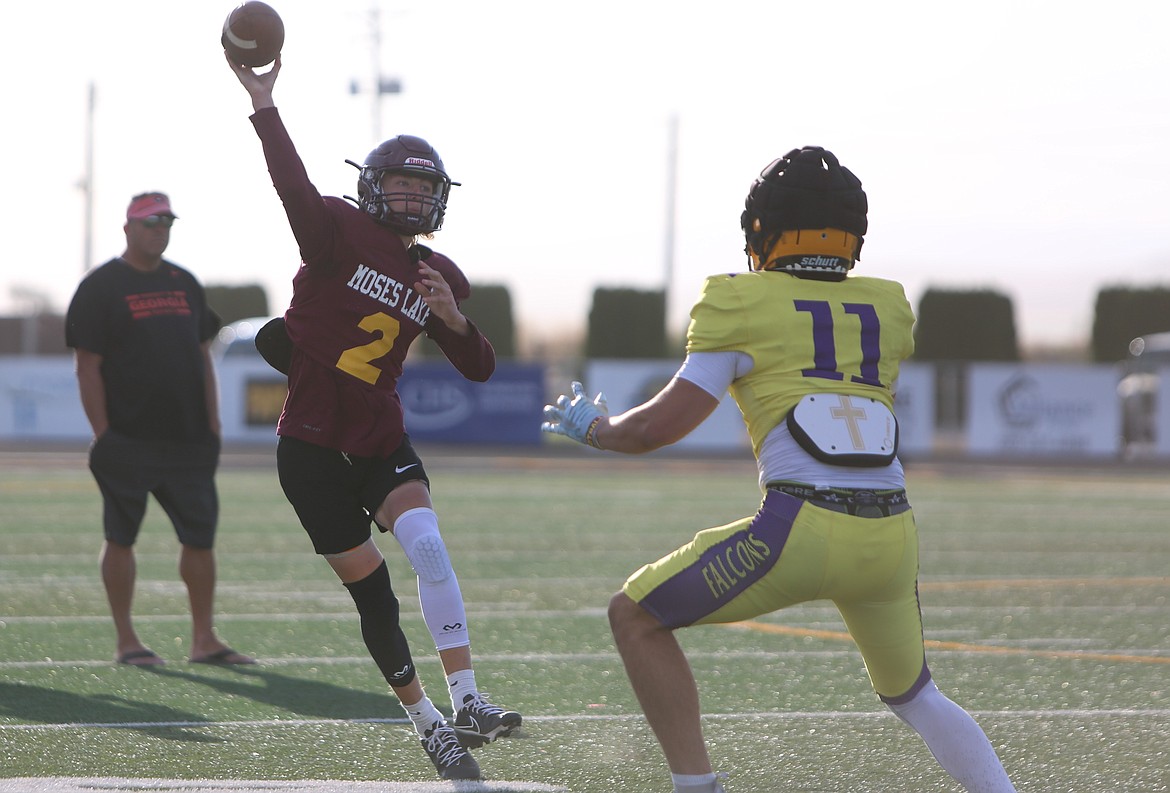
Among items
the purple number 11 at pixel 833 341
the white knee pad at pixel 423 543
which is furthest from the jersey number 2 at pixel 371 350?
the purple number 11 at pixel 833 341

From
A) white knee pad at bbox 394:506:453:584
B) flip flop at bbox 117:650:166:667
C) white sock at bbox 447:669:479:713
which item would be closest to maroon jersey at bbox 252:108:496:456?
white knee pad at bbox 394:506:453:584

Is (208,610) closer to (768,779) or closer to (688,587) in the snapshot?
(768,779)

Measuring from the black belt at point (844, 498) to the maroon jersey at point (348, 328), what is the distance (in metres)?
1.53

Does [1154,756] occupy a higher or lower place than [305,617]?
higher

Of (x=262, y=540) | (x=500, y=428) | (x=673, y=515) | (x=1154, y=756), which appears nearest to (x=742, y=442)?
(x=500, y=428)

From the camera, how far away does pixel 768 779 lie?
15.5 feet

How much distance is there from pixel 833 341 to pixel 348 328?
5.37 feet

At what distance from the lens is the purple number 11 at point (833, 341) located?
12.3 ft

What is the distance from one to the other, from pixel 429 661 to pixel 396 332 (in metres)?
2.48

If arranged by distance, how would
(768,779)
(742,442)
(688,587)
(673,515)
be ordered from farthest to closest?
(742,442)
(673,515)
(768,779)
(688,587)

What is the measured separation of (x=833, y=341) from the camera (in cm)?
376

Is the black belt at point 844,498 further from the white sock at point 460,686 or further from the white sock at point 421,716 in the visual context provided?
the white sock at point 421,716

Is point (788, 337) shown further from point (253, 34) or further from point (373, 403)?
point (253, 34)

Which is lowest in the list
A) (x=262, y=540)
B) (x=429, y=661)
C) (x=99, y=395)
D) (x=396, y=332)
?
(x=262, y=540)
